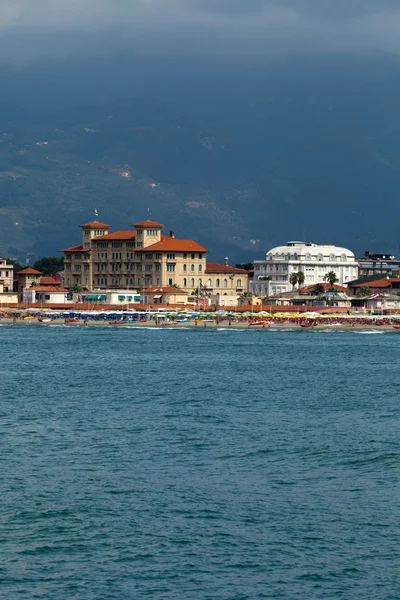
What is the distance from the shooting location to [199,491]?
37125mm

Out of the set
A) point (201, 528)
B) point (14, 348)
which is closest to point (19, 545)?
point (201, 528)

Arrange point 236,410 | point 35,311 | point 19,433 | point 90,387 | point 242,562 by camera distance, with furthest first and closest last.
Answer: point 35,311 < point 90,387 < point 236,410 < point 19,433 < point 242,562

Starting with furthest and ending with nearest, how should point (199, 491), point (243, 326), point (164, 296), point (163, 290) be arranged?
point (163, 290), point (164, 296), point (243, 326), point (199, 491)

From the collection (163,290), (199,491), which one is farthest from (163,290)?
(199,491)

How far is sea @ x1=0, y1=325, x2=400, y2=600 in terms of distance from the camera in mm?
29750

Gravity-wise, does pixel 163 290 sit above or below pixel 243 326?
above

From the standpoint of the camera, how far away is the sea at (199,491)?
29.8 metres

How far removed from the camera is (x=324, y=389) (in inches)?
2761

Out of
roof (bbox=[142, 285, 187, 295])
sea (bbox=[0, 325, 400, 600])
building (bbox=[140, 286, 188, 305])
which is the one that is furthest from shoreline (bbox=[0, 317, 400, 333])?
sea (bbox=[0, 325, 400, 600])

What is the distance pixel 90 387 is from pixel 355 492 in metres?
34.3

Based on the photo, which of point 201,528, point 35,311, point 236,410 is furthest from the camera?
point 35,311

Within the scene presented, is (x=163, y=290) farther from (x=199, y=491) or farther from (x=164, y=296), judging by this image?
(x=199, y=491)

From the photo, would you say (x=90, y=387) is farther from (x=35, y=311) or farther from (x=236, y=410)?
(x=35, y=311)


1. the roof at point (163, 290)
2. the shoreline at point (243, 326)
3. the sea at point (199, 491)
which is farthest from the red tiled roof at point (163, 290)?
the sea at point (199, 491)
